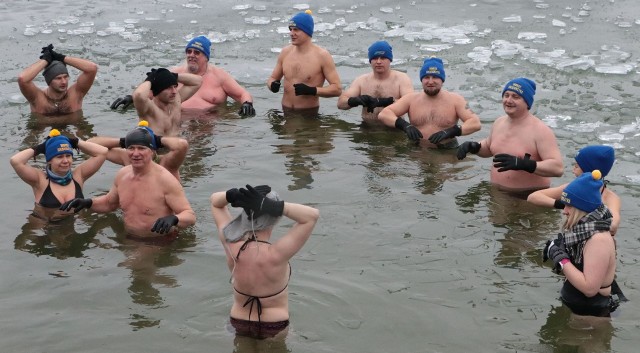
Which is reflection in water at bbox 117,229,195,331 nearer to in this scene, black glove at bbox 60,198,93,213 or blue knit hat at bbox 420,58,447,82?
black glove at bbox 60,198,93,213

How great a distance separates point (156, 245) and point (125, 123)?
4.44 meters

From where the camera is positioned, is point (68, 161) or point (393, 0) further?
point (393, 0)

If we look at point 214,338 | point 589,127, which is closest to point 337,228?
point 214,338

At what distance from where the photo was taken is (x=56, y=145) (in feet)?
29.1

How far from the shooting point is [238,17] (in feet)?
61.8

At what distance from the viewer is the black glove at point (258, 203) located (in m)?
5.94

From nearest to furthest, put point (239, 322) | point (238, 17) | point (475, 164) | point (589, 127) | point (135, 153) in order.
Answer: point (239, 322)
point (135, 153)
point (475, 164)
point (589, 127)
point (238, 17)

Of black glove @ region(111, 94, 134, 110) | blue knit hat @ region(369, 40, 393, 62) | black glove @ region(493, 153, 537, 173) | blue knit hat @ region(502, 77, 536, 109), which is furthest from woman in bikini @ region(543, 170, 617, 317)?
black glove @ region(111, 94, 134, 110)

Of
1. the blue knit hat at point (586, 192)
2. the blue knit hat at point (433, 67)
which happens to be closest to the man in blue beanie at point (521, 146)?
the blue knit hat at point (433, 67)

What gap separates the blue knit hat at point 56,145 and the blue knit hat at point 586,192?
4.85 m

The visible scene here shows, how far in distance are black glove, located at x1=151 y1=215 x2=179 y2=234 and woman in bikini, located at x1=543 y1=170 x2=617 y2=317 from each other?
3.20 metres

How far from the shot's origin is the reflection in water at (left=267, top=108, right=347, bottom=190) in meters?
10.7

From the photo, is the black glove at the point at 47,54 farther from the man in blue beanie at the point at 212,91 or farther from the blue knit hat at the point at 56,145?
the blue knit hat at the point at 56,145

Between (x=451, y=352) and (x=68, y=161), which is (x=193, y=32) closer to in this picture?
(x=68, y=161)
